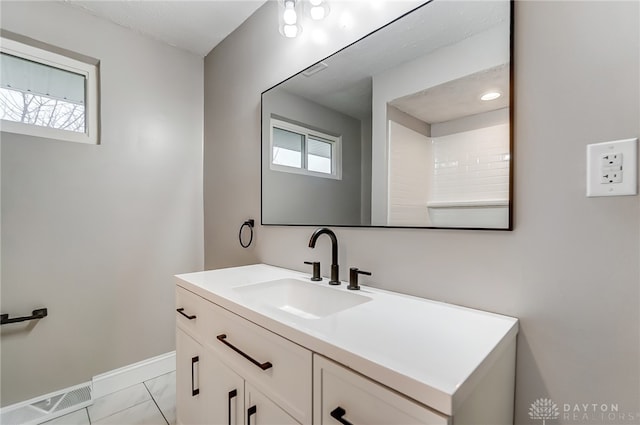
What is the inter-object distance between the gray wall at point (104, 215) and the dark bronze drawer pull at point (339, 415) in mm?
1933

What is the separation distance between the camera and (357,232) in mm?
1252

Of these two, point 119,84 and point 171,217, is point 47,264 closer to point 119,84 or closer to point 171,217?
point 171,217

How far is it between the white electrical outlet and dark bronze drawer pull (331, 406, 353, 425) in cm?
80

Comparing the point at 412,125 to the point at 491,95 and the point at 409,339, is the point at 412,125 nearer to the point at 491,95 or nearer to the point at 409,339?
the point at 491,95

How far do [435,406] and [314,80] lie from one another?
4.73ft

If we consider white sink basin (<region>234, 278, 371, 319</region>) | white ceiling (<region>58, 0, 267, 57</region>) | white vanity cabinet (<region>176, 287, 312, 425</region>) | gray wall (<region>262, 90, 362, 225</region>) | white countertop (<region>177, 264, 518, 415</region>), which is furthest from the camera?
white ceiling (<region>58, 0, 267, 57</region>)

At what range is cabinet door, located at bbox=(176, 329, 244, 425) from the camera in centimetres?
98

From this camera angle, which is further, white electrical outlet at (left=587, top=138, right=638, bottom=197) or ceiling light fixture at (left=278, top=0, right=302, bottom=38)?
ceiling light fixture at (left=278, top=0, right=302, bottom=38)

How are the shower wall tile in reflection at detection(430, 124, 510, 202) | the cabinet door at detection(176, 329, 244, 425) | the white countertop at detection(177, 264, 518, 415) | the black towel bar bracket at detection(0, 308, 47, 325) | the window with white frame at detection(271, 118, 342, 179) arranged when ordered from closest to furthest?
1. the white countertop at detection(177, 264, 518, 415)
2. the shower wall tile in reflection at detection(430, 124, 510, 202)
3. the cabinet door at detection(176, 329, 244, 425)
4. the window with white frame at detection(271, 118, 342, 179)
5. the black towel bar bracket at detection(0, 308, 47, 325)

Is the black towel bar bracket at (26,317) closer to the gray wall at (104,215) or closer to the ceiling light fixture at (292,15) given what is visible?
the gray wall at (104,215)

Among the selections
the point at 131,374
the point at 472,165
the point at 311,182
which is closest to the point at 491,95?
the point at 472,165

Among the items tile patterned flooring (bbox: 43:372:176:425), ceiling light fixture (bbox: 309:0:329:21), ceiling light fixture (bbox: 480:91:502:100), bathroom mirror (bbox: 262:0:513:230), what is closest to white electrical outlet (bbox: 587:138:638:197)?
bathroom mirror (bbox: 262:0:513:230)

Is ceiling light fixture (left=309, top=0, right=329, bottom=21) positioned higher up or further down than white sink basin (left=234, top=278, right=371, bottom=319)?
higher up

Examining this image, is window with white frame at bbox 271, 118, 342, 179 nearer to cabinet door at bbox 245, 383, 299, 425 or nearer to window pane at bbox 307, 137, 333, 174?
window pane at bbox 307, 137, 333, 174
